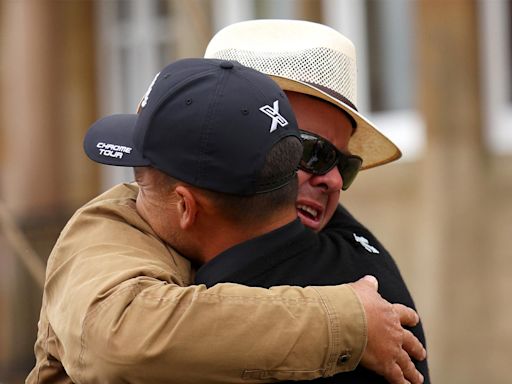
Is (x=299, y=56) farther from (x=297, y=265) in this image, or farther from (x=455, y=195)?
(x=455, y=195)

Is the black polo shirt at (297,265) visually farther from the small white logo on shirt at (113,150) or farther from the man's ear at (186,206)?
the small white logo on shirt at (113,150)

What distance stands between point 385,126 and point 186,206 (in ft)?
24.8

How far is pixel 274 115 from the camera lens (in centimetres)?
213

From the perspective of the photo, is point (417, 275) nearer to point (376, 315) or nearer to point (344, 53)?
point (344, 53)

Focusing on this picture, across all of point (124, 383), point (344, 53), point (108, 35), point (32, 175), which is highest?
point (344, 53)

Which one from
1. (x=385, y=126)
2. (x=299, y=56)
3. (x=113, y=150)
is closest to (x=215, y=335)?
(x=113, y=150)

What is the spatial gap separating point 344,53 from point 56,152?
937 centimetres

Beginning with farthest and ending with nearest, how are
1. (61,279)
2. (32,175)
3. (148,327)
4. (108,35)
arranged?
(108,35) < (32,175) < (61,279) < (148,327)

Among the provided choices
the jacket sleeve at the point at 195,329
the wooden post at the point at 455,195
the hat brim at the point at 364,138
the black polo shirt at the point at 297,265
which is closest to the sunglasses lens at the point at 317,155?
the hat brim at the point at 364,138

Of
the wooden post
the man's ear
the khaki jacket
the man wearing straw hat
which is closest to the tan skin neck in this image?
the man's ear

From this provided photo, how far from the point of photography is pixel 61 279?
2180 mm

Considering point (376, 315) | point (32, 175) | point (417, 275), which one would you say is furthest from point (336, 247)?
point (32, 175)

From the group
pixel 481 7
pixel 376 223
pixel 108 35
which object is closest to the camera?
pixel 481 7

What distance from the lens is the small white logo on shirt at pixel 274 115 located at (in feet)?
6.96
